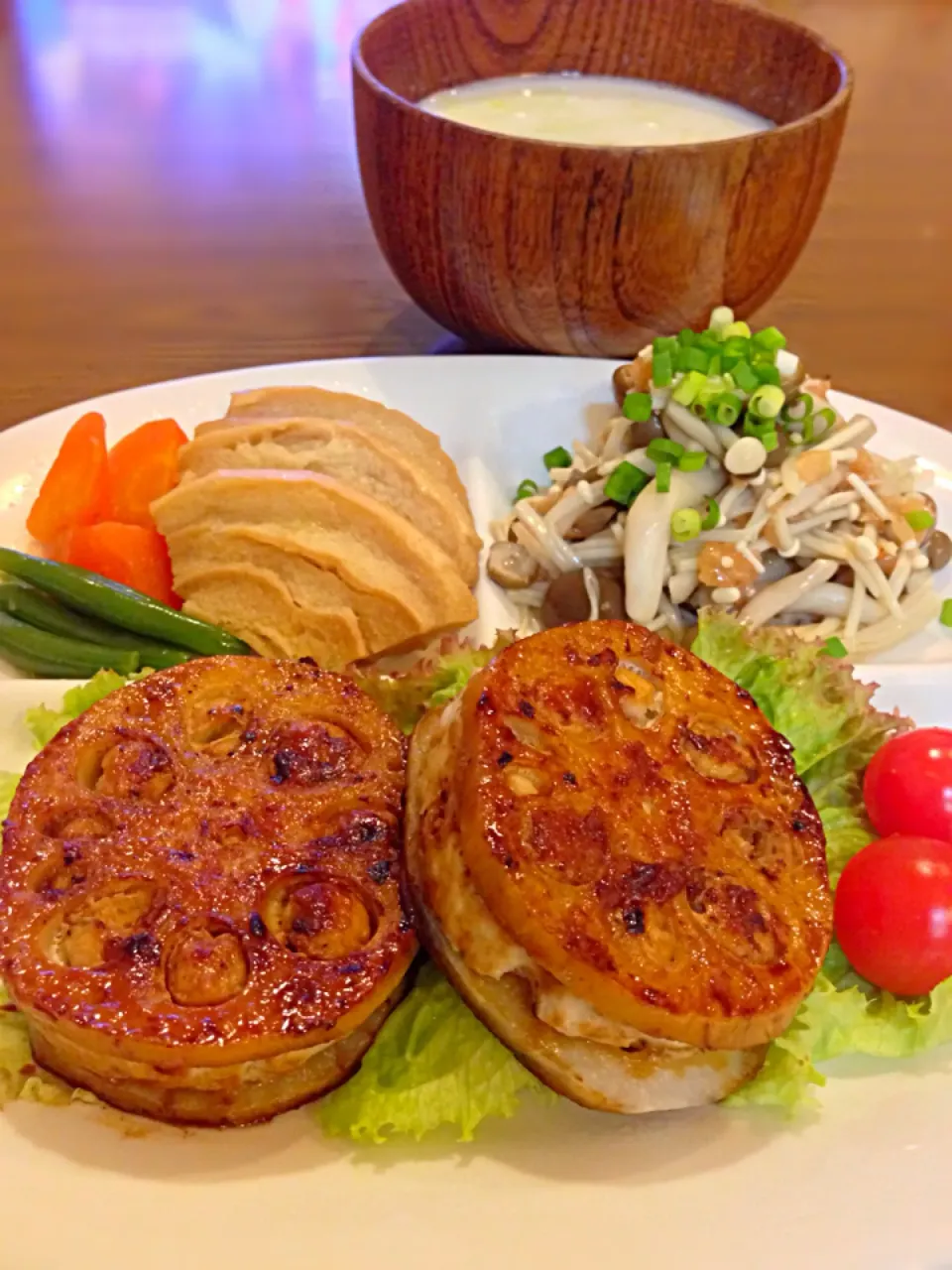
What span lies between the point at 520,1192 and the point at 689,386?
1915 mm

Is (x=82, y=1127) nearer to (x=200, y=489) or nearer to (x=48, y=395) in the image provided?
(x=200, y=489)

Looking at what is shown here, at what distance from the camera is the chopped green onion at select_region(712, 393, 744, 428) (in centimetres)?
275

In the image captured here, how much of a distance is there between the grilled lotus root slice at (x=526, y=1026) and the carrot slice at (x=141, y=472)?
4.75 ft

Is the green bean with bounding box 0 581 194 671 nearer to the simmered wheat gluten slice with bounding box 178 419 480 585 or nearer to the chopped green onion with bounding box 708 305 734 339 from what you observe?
the simmered wheat gluten slice with bounding box 178 419 480 585

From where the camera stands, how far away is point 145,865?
5.53ft

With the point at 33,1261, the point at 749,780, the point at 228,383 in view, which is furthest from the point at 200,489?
the point at 33,1261

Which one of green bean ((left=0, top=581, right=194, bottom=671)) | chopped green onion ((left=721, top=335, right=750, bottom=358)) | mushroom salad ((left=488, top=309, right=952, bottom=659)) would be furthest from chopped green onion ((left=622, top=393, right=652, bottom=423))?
green bean ((left=0, top=581, right=194, bottom=671))

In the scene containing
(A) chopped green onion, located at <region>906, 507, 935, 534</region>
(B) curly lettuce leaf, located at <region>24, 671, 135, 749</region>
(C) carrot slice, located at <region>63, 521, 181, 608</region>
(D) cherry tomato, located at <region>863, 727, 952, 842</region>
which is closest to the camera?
(D) cherry tomato, located at <region>863, 727, 952, 842</region>

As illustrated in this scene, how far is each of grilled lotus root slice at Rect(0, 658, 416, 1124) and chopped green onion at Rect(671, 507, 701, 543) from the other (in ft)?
3.60

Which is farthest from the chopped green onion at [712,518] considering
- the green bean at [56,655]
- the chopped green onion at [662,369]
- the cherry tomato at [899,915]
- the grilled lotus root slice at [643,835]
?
the green bean at [56,655]

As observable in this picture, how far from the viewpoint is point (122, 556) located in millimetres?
2676

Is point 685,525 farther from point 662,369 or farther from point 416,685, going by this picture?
point 416,685

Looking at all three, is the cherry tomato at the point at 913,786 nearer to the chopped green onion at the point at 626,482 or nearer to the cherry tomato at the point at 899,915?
the cherry tomato at the point at 899,915

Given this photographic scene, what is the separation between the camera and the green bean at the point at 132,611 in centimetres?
254
